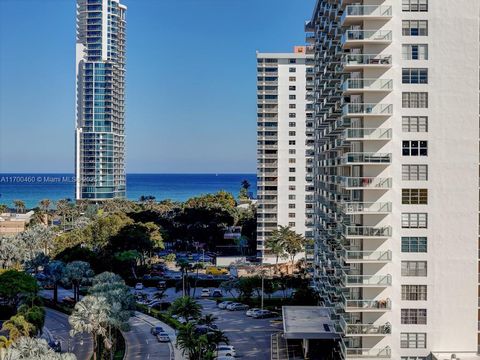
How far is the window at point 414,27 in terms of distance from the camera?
4144 cm

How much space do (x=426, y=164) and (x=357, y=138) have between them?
527 centimetres

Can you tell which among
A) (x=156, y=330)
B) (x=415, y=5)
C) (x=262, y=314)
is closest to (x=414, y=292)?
(x=415, y=5)

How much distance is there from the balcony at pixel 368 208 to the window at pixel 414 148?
12.9ft

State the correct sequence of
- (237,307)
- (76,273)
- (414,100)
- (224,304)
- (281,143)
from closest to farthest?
(414,100)
(76,273)
(237,307)
(224,304)
(281,143)

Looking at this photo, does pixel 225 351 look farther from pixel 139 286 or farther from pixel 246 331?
pixel 139 286

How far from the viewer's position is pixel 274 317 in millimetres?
68750

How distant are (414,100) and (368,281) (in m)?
13.4

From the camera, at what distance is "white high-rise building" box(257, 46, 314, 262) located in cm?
10962

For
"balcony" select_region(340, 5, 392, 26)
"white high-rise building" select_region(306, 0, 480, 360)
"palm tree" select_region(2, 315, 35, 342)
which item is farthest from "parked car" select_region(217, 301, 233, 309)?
"balcony" select_region(340, 5, 392, 26)

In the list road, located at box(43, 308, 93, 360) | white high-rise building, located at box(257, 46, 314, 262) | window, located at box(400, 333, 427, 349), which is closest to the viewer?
window, located at box(400, 333, 427, 349)

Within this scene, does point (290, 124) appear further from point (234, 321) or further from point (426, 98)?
point (426, 98)

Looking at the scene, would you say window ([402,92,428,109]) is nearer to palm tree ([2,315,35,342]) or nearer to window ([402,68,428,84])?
window ([402,68,428,84])

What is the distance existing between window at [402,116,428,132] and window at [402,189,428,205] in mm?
4361

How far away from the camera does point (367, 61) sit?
41531mm
